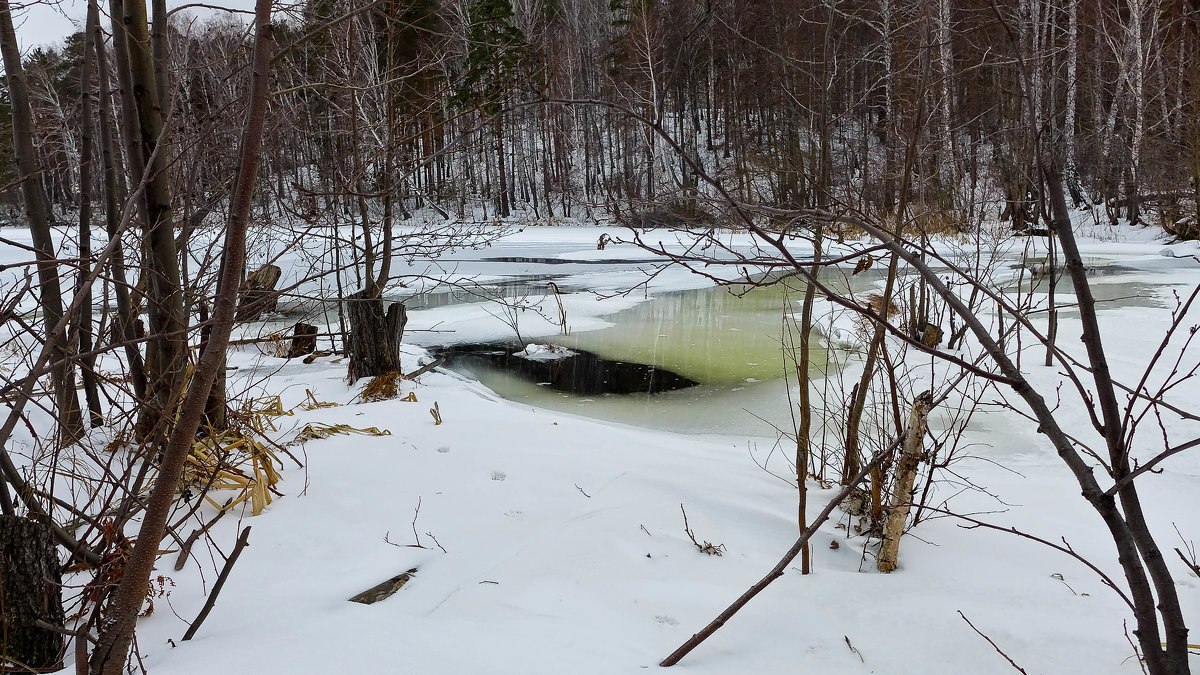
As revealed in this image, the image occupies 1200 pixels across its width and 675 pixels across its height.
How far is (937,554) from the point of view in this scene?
9.14ft

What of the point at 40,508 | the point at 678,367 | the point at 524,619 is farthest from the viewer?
the point at 678,367

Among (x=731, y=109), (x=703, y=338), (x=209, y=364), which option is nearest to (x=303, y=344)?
(x=703, y=338)

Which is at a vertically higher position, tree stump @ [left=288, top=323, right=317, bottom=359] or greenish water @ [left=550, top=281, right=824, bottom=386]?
tree stump @ [left=288, top=323, right=317, bottom=359]

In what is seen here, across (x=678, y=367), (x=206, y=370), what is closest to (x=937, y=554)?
(x=206, y=370)

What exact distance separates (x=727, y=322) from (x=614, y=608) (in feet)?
25.2

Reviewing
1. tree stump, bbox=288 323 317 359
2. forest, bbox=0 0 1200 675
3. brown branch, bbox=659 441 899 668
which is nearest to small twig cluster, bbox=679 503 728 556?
forest, bbox=0 0 1200 675

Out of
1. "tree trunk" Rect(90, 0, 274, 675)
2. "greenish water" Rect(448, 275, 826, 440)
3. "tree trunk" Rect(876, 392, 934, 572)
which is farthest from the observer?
"greenish water" Rect(448, 275, 826, 440)

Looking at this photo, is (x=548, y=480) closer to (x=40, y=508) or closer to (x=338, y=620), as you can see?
(x=338, y=620)

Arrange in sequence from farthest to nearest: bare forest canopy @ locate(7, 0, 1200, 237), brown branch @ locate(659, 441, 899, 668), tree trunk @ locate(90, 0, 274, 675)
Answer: bare forest canopy @ locate(7, 0, 1200, 237) → brown branch @ locate(659, 441, 899, 668) → tree trunk @ locate(90, 0, 274, 675)

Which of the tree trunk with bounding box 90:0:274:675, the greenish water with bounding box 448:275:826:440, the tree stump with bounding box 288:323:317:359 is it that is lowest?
the greenish water with bounding box 448:275:826:440

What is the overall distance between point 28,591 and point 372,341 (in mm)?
4393

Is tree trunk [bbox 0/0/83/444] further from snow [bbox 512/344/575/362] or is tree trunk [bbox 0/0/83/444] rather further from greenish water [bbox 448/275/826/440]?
snow [bbox 512/344/575/362]

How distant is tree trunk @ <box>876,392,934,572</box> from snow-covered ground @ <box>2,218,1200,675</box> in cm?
7

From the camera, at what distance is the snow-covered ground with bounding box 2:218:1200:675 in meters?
1.95
